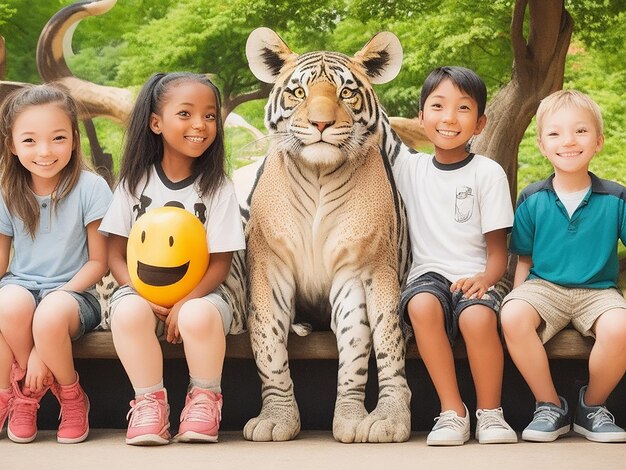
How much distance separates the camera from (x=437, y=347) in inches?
117

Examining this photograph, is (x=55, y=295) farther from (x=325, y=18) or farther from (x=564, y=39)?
(x=564, y=39)

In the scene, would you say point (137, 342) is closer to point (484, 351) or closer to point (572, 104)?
point (484, 351)

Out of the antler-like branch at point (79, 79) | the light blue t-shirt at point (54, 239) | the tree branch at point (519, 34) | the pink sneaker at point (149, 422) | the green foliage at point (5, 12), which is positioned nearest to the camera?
the pink sneaker at point (149, 422)

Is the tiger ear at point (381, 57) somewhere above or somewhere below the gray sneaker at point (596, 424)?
above

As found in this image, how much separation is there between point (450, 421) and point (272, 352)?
0.65 meters

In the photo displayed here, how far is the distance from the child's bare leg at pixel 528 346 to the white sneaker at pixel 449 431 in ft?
0.86

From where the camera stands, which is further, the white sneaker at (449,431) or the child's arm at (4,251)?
the child's arm at (4,251)

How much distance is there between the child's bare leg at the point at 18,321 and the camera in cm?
298

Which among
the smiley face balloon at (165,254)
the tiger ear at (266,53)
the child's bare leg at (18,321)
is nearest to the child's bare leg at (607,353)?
the smiley face balloon at (165,254)

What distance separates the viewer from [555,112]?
3137 millimetres

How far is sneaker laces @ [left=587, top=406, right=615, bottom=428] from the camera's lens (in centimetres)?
293

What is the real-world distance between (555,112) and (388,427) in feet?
4.01

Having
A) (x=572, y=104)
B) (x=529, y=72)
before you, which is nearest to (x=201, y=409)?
(x=572, y=104)

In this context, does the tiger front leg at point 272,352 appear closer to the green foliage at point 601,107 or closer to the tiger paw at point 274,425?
the tiger paw at point 274,425
